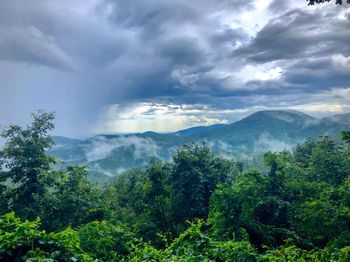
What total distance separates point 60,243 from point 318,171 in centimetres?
3360

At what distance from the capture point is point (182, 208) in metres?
31.5

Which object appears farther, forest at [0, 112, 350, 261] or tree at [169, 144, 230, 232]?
tree at [169, 144, 230, 232]

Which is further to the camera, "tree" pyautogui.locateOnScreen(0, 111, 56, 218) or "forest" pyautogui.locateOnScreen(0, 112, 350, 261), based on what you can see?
"tree" pyautogui.locateOnScreen(0, 111, 56, 218)

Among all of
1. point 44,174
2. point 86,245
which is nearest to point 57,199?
point 44,174

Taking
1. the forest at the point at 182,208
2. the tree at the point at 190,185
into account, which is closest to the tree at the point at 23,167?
the forest at the point at 182,208

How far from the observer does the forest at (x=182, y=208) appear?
23.9 ft

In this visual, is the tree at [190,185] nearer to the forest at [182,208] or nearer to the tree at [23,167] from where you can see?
the forest at [182,208]

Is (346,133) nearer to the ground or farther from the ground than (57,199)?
farther from the ground

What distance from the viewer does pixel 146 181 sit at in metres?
34.9

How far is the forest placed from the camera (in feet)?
23.9

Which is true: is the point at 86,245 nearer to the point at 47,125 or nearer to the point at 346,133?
the point at 346,133

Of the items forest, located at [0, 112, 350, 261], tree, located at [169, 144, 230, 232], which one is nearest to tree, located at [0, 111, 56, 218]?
forest, located at [0, 112, 350, 261]

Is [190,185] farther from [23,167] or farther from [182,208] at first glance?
[23,167]

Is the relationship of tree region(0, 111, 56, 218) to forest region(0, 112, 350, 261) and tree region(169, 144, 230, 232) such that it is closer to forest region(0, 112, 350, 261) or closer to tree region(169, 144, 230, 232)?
forest region(0, 112, 350, 261)
